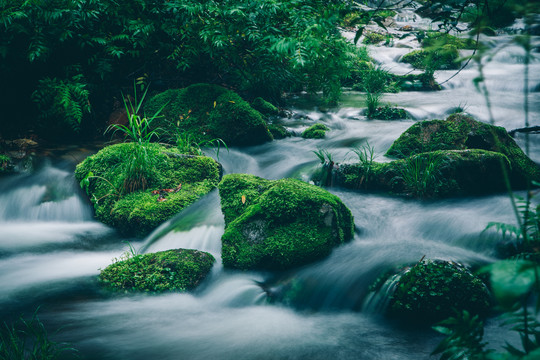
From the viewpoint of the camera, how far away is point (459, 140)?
630 cm

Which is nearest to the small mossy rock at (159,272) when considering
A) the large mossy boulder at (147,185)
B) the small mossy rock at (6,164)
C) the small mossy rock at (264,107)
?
the large mossy boulder at (147,185)

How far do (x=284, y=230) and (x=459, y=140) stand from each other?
384 cm

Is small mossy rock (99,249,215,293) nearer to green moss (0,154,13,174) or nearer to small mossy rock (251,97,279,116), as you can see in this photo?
green moss (0,154,13,174)

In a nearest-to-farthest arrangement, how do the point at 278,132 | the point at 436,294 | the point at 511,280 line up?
the point at 511,280, the point at 436,294, the point at 278,132

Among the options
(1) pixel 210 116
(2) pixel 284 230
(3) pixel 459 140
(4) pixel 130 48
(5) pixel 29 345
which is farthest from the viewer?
(4) pixel 130 48

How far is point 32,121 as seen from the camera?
25.3ft

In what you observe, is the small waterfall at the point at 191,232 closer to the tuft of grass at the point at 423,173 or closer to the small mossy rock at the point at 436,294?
the small mossy rock at the point at 436,294

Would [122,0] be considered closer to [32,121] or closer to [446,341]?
[32,121]

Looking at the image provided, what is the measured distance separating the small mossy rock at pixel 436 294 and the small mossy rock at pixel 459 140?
311 cm

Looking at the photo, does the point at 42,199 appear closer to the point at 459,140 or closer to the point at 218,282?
the point at 218,282

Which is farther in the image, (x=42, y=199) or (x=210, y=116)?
(x=210, y=116)

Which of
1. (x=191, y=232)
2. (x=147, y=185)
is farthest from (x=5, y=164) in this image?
(x=191, y=232)

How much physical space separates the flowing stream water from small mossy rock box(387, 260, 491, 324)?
143 millimetres

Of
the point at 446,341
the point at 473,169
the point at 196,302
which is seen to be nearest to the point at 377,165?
the point at 473,169
